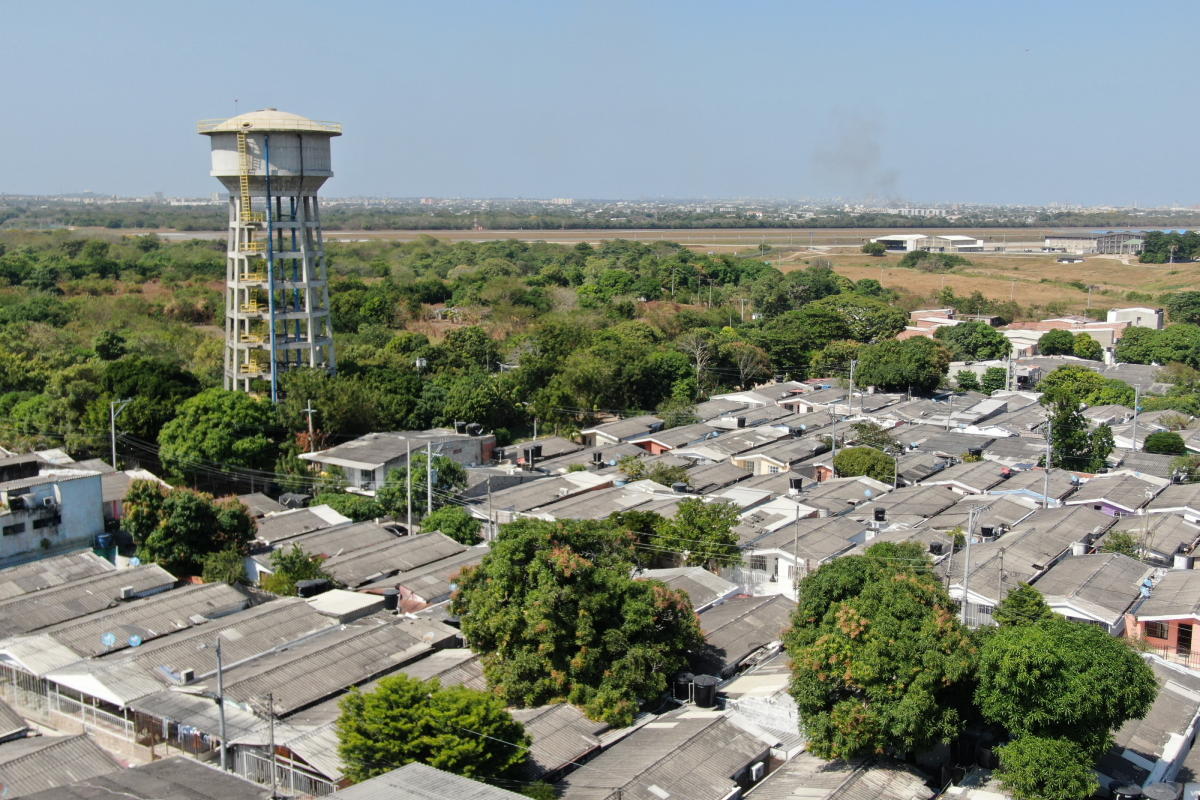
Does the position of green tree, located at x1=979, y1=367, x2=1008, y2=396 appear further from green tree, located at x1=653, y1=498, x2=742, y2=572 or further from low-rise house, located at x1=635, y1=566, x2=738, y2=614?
low-rise house, located at x1=635, y1=566, x2=738, y2=614

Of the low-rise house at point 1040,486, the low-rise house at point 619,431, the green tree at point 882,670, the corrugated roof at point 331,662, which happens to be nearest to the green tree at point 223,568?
the corrugated roof at point 331,662

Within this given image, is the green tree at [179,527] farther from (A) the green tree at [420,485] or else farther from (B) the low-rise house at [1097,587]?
(B) the low-rise house at [1097,587]

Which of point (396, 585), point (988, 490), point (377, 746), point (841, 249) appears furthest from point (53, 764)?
point (841, 249)

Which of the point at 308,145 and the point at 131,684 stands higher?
the point at 308,145

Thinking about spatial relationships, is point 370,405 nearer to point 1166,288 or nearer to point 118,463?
point 118,463

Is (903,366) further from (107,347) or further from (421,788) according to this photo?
(421,788)

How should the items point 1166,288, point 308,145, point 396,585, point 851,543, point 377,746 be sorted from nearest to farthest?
point 377,746, point 396,585, point 851,543, point 308,145, point 1166,288

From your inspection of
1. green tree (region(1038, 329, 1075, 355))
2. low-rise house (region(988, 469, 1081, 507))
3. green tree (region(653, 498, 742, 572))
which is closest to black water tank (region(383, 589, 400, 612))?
green tree (region(653, 498, 742, 572))
